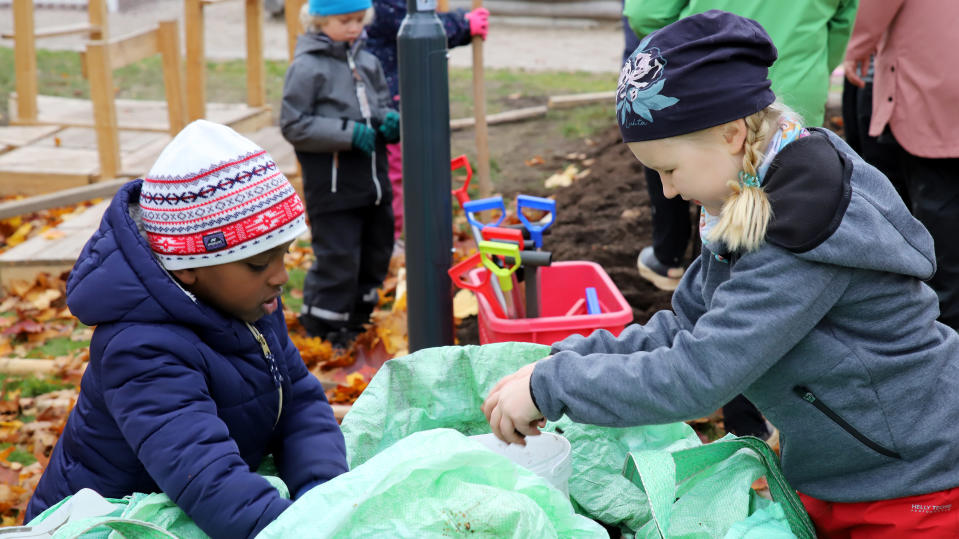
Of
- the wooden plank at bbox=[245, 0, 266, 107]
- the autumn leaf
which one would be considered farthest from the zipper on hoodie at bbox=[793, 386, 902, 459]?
the wooden plank at bbox=[245, 0, 266, 107]

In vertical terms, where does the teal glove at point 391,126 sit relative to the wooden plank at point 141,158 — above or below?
above

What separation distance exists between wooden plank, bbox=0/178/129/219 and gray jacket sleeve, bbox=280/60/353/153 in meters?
2.04

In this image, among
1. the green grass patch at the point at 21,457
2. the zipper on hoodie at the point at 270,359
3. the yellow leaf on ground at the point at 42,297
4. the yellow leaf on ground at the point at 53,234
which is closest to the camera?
the zipper on hoodie at the point at 270,359

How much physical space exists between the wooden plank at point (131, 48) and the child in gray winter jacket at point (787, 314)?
4374mm

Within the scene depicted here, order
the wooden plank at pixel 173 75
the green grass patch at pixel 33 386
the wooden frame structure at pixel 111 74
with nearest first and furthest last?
the green grass patch at pixel 33 386 < the wooden frame structure at pixel 111 74 < the wooden plank at pixel 173 75

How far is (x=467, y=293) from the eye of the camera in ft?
13.6

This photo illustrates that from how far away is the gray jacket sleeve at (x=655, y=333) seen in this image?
1.87m

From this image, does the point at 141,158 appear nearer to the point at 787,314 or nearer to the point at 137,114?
the point at 137,114

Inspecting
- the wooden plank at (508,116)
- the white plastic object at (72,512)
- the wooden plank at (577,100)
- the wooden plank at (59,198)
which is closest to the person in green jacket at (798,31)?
the white plastic object at (72,512)

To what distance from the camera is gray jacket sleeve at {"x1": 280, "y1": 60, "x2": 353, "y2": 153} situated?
3699mm

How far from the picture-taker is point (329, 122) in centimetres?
371

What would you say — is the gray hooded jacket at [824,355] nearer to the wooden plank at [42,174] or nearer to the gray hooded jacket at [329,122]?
the gray hooded jacket at [329,122]

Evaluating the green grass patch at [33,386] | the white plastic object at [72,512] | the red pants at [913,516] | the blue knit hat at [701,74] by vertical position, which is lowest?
the green grass patch at [33,386]

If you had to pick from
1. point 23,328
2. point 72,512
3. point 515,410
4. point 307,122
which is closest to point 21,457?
point 23,328
